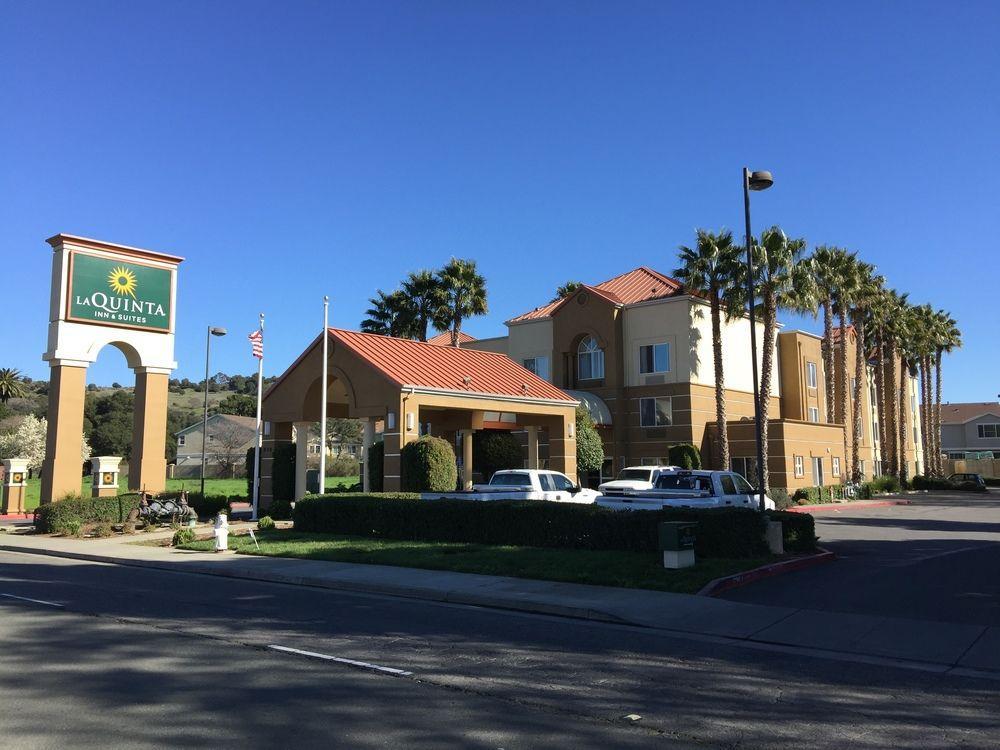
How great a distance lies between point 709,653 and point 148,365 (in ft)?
85.6

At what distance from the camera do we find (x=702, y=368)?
138ft

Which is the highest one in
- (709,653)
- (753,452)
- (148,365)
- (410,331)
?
(410,331)

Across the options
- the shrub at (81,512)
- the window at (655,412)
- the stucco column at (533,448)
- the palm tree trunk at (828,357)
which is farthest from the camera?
the palm tree trunk at (828,357)

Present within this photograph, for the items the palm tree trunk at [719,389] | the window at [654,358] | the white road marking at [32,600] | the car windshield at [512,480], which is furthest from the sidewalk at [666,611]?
the window at [654,358]

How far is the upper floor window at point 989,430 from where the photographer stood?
3819 inches

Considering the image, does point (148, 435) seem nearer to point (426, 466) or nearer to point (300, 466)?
A: point (300, 466)

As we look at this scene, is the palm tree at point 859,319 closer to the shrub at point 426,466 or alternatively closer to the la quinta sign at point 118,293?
the shrub at point 426,466

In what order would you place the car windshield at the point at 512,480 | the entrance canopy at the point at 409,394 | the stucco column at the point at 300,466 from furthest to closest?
the stucco column at the point at 300,466
the entrance canopy at the point at 409,394
the car windshield at the point at 512,480

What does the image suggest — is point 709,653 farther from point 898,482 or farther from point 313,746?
point 898,482

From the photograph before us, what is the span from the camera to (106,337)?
2895 centimetres

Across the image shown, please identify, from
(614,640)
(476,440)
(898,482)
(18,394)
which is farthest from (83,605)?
(18,394)

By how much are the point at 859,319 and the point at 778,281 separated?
16915 mm

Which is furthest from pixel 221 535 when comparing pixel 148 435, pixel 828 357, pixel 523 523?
pixel 828 357

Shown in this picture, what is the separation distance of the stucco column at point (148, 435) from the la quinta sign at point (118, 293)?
1.96 meters
